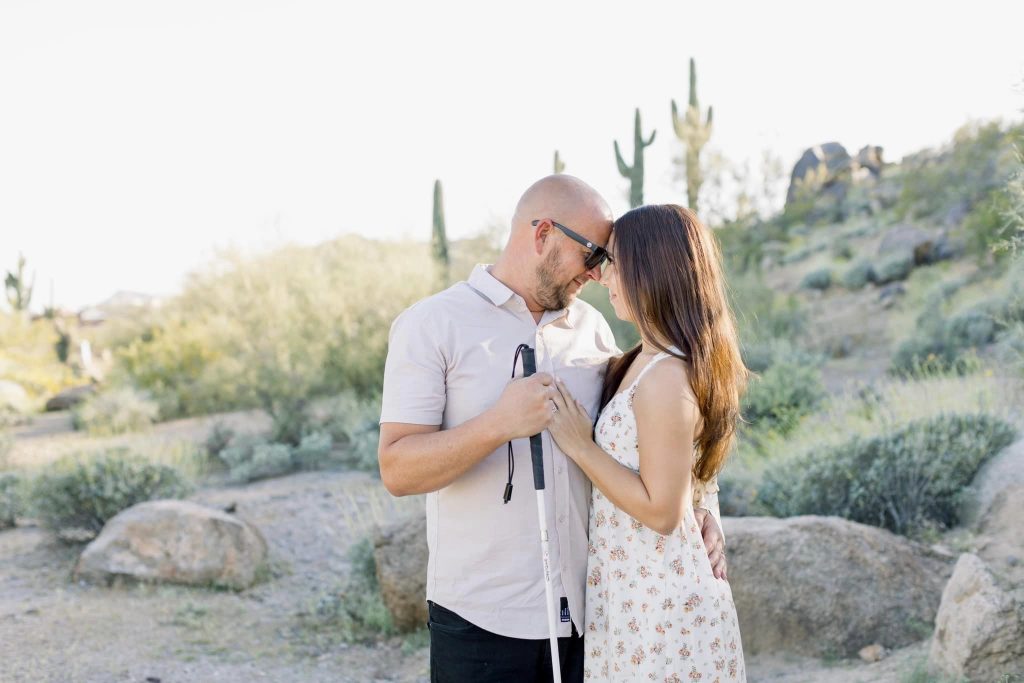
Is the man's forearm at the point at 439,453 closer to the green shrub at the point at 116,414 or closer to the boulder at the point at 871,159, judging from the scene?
the green shrub at the point at 116,414

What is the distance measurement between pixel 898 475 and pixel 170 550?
5427 mm

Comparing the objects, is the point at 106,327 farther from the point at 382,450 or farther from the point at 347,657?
the point at 382,450

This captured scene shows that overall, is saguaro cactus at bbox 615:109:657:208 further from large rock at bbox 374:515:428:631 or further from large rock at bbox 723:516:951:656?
large rock at bbox 723:516:951:656

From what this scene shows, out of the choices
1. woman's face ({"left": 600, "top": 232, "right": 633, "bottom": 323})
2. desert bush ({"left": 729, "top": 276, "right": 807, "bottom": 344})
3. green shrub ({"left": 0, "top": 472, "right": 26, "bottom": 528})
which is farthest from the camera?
desert bush ({"left": 729, "top": 276, "right": 807, "bottom": 344})

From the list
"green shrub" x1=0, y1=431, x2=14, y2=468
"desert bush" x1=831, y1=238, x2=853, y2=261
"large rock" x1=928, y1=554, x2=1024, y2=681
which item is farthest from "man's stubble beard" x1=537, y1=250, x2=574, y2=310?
"desert bush" x1=831, y1=238, x2=853, y2=261

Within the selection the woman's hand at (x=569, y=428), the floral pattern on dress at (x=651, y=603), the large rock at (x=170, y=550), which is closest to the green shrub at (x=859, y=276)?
the large rock at (x=170, y=550)

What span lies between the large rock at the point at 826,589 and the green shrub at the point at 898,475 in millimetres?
968

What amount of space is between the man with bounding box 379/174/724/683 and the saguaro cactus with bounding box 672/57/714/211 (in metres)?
22.0

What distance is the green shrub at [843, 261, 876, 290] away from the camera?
21922mm

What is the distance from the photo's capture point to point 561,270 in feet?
9.44

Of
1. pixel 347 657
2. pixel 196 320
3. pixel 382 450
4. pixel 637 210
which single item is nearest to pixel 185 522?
pixel 347 657

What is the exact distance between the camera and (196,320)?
62.5ft

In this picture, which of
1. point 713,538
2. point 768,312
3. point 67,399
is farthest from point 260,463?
point 67,399

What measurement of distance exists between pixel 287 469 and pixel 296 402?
2136 mm
